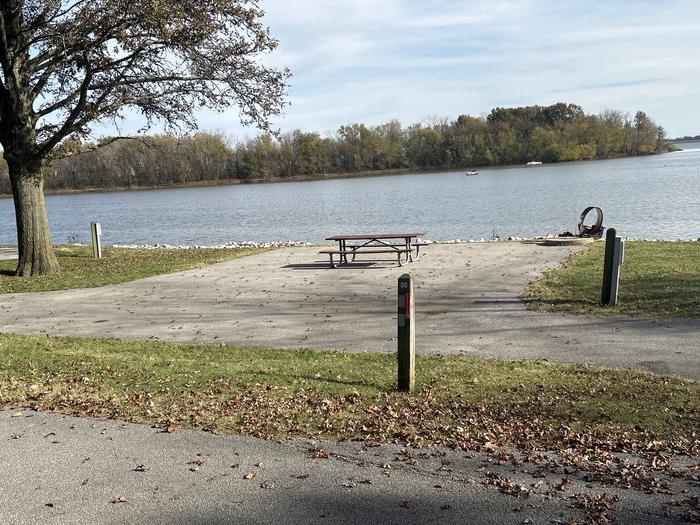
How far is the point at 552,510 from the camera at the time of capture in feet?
11.7

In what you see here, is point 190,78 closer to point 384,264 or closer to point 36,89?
point 36,89

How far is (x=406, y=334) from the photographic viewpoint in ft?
19.8

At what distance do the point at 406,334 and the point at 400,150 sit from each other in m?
128

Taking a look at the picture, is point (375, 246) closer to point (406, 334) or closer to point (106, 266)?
point (106, 266)

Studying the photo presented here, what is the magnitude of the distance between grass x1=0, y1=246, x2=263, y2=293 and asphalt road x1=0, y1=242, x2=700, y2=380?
0.95 metres

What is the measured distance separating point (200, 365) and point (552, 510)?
4.57 meters

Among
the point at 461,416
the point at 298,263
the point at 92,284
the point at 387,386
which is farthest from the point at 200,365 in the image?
the point at 298,263

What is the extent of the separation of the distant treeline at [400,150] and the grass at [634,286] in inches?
4032

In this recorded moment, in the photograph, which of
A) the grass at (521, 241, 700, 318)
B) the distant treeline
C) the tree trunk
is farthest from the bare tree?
the distant treeline

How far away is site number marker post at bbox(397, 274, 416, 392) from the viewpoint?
235 inches

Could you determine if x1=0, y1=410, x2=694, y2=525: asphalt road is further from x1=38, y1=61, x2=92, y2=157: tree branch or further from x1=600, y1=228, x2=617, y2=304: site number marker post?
x1=38, y1=61, x2=92, y2=157: tree branch

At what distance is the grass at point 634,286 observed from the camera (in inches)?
388

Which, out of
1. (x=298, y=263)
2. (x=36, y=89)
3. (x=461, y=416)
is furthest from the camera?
(x=298, y=263)

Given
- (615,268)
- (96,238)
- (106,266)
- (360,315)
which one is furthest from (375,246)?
(96,238)
